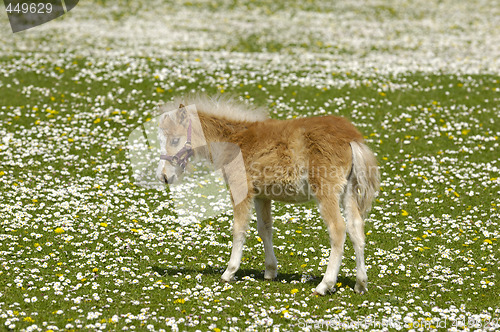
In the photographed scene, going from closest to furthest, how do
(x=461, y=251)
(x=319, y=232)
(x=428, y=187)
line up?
(x=461, y=251), (x=319, y=232), (x=428, y=187)

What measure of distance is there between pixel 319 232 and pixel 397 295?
3.22m

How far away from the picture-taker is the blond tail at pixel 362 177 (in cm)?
916

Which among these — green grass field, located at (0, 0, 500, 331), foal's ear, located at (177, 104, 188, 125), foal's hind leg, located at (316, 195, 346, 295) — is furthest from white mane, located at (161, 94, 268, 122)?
green grass field, located at (0, 0, 500, 331)

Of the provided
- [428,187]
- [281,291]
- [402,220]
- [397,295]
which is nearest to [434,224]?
[402,220]

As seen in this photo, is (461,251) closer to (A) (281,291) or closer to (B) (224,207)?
(A) (281,291)

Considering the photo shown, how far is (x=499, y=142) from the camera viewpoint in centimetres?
1698

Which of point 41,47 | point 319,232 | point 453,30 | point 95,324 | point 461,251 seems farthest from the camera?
point 453,30

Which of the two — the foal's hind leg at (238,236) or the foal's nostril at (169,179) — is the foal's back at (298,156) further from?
the foal's nostril at (169,179)
